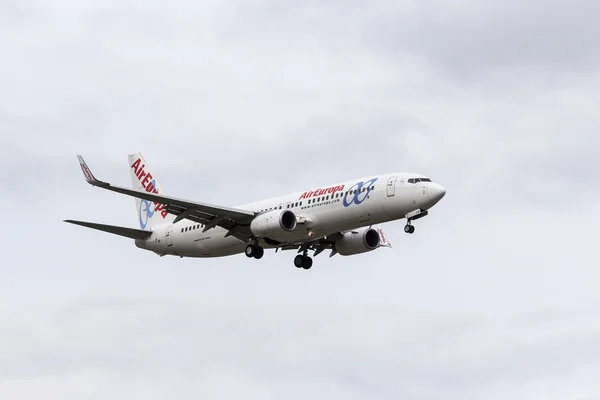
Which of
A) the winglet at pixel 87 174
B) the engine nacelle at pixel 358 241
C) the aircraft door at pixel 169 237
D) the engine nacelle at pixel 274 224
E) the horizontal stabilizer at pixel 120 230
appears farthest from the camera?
the aircraft door at pixel 169 237

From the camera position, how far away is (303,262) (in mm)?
72562

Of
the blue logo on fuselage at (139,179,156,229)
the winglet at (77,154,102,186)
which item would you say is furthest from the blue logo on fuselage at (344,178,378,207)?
the blue logo on fuselage at (139,179,156,229)

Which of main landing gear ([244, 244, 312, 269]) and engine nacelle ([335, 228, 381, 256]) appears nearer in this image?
main landing gear ([244, 244, 312, 269])

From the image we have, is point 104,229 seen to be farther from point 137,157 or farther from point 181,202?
point 137,157

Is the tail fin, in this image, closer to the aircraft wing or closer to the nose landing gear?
the aircraft wing

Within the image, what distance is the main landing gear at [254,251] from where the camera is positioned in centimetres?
6856

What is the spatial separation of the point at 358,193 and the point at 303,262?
1028 cm

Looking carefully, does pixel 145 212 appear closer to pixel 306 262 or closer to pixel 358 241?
pixel 306 262

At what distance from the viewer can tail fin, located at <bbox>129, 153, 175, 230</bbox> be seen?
76.7 meters

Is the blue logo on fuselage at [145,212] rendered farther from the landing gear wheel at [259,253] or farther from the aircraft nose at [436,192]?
the aircraft nose at [436,192]

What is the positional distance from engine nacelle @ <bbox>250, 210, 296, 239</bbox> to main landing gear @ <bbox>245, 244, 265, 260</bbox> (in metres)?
2.74

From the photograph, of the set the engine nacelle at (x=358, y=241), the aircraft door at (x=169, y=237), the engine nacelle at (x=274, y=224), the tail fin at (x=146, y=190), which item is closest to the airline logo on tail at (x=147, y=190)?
the tail fin at (x=146, y=190)

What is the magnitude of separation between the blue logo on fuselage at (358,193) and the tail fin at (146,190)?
15.8 m

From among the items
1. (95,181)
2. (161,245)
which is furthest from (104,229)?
(95,181)
